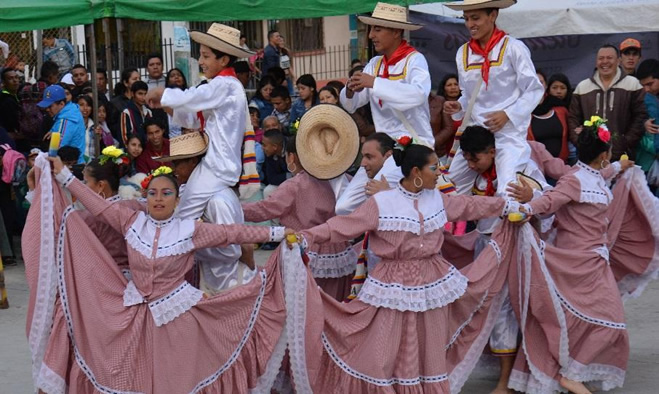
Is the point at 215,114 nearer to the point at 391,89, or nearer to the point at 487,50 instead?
the point at 391,89

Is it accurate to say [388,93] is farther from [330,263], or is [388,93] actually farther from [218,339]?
[218,339]

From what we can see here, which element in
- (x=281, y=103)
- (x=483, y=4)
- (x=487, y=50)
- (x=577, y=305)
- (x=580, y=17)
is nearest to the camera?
(x=577, y=305)

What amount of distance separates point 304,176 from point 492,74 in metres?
1.40

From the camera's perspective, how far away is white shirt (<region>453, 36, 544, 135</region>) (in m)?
7.31

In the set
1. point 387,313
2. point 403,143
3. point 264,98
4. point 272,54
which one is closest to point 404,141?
point 403,143

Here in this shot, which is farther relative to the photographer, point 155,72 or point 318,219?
point 155,72

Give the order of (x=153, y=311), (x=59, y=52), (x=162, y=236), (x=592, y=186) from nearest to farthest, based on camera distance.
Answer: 1. (x=153, y=311)
2. (x=162, y=236)
3. (x=592, y=186)
4. (x=59, y=52)

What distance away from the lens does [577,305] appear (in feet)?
22.8

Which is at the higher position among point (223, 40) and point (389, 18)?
point (389, 18)

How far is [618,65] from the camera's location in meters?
11.8

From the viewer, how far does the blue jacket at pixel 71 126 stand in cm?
1113

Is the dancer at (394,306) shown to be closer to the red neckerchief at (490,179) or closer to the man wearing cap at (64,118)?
the red neckerchief at (490,179)

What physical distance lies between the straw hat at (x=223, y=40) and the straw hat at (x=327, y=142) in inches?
26.1

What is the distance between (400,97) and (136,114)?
5.32 metres
